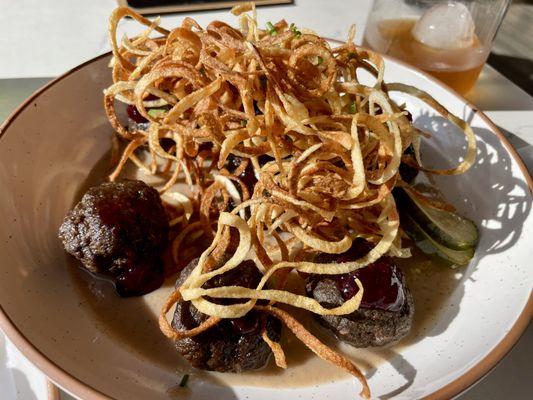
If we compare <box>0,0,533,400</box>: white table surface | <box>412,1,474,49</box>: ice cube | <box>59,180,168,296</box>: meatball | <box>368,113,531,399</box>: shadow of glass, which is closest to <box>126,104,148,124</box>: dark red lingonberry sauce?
<box>59,180,168,296</box>: meatball

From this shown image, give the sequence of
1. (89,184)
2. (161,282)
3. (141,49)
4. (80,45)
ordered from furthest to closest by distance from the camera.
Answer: (80,45), (89,184), (141,49), (161,282)

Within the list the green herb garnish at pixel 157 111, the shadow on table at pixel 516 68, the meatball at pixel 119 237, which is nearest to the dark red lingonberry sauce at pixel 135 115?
the green herb garnish at pixel 157 111

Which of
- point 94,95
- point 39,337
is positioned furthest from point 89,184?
point 39,337

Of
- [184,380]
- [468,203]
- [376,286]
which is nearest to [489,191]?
[468,203]

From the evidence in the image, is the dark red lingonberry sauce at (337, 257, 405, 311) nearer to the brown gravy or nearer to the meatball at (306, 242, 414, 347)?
the meatball at (306, 242, 414, 347)

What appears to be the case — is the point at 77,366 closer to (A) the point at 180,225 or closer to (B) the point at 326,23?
(A) the point at 180,225

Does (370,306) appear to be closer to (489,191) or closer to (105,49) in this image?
(489,191)

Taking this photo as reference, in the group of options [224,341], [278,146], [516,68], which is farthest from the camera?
[516,68]
